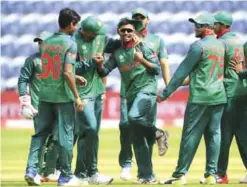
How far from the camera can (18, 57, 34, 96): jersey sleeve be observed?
13477 millimetres

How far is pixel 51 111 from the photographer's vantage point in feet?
41.4

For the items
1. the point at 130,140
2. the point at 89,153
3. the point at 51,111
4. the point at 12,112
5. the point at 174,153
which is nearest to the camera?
the point at 51,111

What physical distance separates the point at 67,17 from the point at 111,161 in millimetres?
6613

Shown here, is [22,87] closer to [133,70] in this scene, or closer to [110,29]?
[133,70]

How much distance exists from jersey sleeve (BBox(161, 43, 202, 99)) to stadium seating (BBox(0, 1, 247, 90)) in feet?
65.1

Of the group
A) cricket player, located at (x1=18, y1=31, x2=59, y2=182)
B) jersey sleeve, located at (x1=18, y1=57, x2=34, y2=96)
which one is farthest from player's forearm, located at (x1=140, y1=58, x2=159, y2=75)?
jersey sleeve, located at (x1=18, y1=57, x2=34, y2=96)

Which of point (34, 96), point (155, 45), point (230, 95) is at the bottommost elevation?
point (34, 96)

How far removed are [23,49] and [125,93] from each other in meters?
19.2

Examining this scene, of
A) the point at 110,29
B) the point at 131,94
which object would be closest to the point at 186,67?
the point at 131,94

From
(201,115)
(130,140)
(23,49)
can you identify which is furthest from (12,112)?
(201,115)

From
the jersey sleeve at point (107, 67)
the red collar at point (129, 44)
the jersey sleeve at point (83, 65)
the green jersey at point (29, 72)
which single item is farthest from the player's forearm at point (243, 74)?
the green jersey at point (29, 72)

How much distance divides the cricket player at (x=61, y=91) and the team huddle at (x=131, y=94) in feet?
0.04

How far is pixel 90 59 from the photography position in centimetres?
1337

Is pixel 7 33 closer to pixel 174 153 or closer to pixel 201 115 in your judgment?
pixel 174 153
